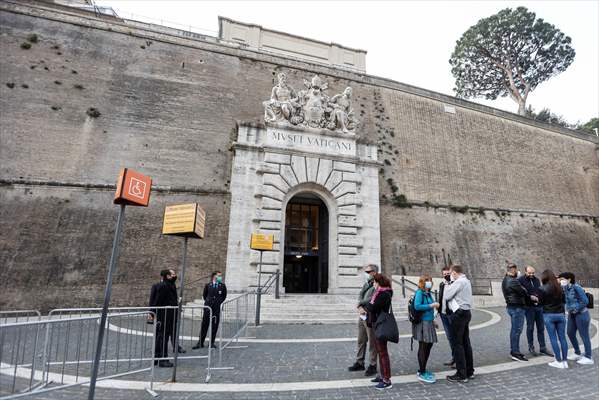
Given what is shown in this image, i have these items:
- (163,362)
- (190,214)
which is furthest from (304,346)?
(190,214)

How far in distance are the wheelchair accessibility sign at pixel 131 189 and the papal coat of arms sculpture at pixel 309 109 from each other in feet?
35.6

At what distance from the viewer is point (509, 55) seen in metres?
27.1

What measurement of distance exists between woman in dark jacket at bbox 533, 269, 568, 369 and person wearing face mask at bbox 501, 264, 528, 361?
0.32 meters

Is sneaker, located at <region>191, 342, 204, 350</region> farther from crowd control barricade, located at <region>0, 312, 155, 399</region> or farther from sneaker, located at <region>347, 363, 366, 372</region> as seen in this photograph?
sneaker, located at <region>347, 363, 366, 372</region>

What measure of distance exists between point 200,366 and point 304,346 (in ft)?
7.32

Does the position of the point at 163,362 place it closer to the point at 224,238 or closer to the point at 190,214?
the point at 190,214

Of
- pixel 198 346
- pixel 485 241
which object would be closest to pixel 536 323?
pixel 198 346

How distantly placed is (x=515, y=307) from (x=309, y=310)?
19.6 ft

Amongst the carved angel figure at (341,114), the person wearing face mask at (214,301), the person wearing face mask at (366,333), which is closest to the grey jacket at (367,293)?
the person wearing face mask at (366,333)


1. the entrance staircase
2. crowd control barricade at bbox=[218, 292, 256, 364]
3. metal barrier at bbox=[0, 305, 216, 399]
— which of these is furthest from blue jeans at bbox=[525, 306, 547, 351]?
metal barrier at bbox=[0, 305, 216, 399]

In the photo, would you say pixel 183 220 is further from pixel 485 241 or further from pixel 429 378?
pixel 485 241

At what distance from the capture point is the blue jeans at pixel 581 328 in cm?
566

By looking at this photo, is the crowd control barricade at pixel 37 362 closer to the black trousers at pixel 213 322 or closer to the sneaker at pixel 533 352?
the black trousers at pixel 213 322

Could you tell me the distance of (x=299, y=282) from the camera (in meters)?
16.3
